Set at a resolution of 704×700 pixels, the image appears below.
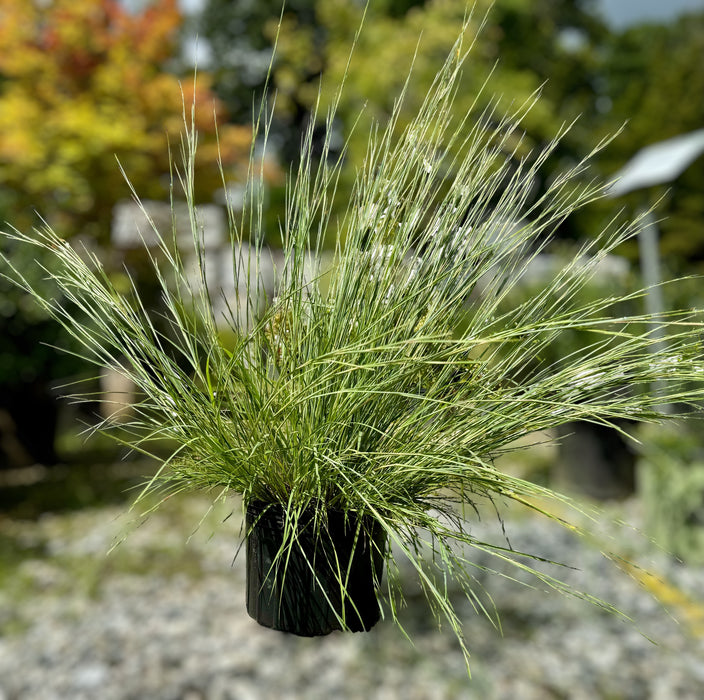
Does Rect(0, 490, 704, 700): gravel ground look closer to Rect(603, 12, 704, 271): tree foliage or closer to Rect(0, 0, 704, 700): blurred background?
Rect(0, 0, 704, 700): blurred background

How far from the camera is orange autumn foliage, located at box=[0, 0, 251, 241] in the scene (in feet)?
18.0

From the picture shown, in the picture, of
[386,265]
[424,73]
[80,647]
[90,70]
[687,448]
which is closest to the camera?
[386,265]

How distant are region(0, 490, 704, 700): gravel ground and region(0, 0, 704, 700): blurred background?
1 cm

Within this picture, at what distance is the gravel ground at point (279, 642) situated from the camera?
2963mm

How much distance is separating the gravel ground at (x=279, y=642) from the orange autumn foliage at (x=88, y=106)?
2.82 m

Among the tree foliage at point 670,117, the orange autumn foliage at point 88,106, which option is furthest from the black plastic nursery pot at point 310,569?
the tree foliage at point 670,117

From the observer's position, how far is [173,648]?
320cm

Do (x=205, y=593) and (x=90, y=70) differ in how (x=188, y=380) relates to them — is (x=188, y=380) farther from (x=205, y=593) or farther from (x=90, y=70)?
(x=90, y=70)

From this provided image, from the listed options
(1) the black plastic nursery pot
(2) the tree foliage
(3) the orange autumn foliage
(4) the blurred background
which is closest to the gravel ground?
(4) the blurred background

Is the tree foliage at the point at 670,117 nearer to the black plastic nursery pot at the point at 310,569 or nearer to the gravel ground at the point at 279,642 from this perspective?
the gravel ground at the point at 279,642

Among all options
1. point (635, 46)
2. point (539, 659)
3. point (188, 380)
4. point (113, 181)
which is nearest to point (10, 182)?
point (113, 181)

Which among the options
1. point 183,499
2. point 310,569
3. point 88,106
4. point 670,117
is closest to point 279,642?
A: point 183,499

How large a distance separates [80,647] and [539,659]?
7.19 feet

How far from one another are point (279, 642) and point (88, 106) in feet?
16.4
